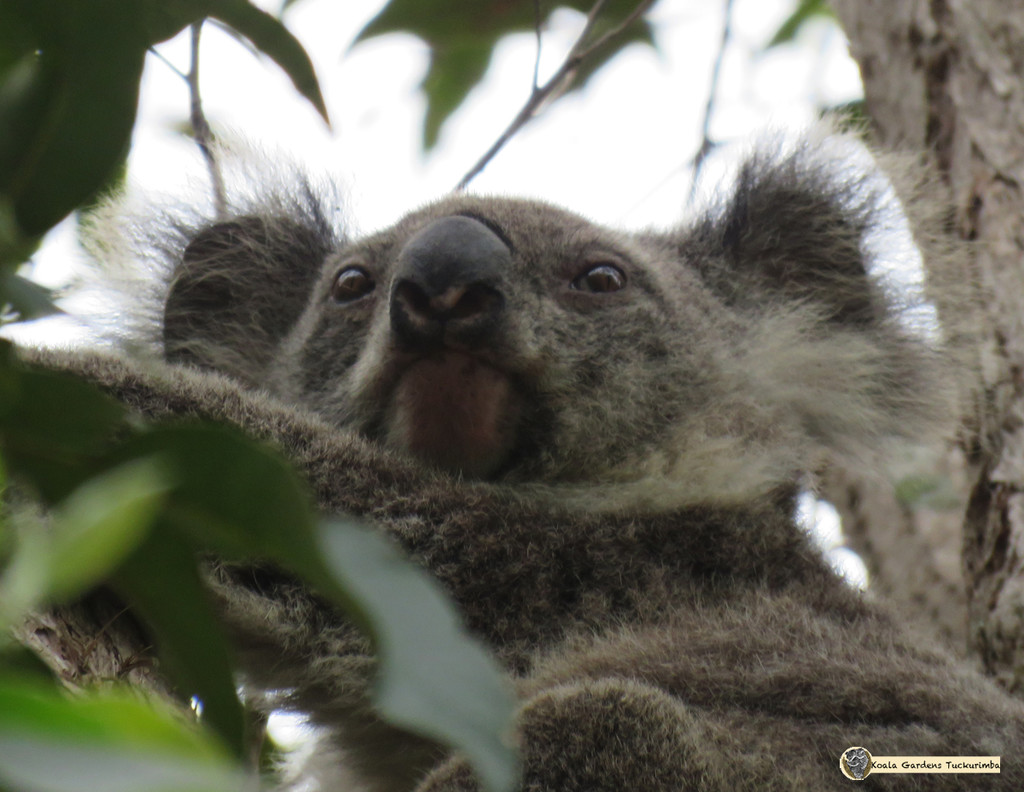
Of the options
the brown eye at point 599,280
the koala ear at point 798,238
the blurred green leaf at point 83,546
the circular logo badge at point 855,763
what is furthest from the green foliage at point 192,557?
the koala ear at point 798,238

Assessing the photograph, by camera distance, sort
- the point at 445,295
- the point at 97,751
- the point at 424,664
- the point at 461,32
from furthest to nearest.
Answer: the point at 461,32, the point at 445,295, the point at 424,664, the point at 97,751

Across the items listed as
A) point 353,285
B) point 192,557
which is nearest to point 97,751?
point 192,557

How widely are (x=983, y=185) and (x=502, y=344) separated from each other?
1.72 meters

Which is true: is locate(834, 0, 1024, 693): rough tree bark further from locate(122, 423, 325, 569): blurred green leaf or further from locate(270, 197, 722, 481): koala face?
locate(122, 423, 325, 569): blurred green leaf

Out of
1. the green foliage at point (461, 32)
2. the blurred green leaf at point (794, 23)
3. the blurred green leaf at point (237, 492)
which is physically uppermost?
the blurred green leaf at point (237, 492)

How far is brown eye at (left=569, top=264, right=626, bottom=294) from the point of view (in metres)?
3.19

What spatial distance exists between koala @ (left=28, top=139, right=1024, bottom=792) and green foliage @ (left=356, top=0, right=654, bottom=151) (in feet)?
2.75

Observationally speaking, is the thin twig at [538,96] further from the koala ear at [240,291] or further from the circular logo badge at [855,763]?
the circular logo badge at [855,763]

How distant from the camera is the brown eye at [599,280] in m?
3.19

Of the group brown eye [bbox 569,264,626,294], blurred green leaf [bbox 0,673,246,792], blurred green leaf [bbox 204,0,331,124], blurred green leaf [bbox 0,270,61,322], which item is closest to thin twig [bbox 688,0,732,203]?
brown eye [bbox 569,264,626,294]

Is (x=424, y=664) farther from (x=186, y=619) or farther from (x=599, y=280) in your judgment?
(x=599, y=280)

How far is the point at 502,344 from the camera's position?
2.75 meters

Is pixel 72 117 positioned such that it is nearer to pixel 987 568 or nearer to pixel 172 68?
pixel 172 68

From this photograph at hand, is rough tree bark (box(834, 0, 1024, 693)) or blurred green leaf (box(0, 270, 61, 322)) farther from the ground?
blurred green leaf (box(0, 270, 61, 322))
